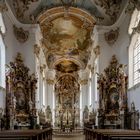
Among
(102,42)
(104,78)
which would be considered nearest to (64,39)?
(102,42)

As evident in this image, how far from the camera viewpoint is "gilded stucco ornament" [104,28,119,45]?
25.3 metres

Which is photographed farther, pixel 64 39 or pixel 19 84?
pixel 64 39

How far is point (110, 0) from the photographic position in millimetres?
23859

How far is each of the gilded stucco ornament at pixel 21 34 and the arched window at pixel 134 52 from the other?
712 cm

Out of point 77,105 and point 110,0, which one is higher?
point 110,0

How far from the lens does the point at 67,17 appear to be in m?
27.2

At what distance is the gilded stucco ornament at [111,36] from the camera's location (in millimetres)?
25312

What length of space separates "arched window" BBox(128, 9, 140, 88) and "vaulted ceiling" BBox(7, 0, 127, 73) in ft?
6.44

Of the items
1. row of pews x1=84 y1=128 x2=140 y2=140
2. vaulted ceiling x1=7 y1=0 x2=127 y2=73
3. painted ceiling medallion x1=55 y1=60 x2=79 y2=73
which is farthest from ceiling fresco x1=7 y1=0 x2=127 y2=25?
painted ceiling medallion x1=55 y1=60 x2=79 y2=73

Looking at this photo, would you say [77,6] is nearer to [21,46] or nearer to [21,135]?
[21,46]

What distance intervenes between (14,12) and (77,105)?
23425 millimetres

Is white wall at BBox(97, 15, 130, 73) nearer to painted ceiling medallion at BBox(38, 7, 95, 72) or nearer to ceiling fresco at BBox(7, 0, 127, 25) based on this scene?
ceiling fresco at BBox(7, 0, 127, 25)

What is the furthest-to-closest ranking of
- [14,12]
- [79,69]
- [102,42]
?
[79,69] < [102,42] < [14,12]

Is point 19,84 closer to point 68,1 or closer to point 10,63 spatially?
point 10,63
